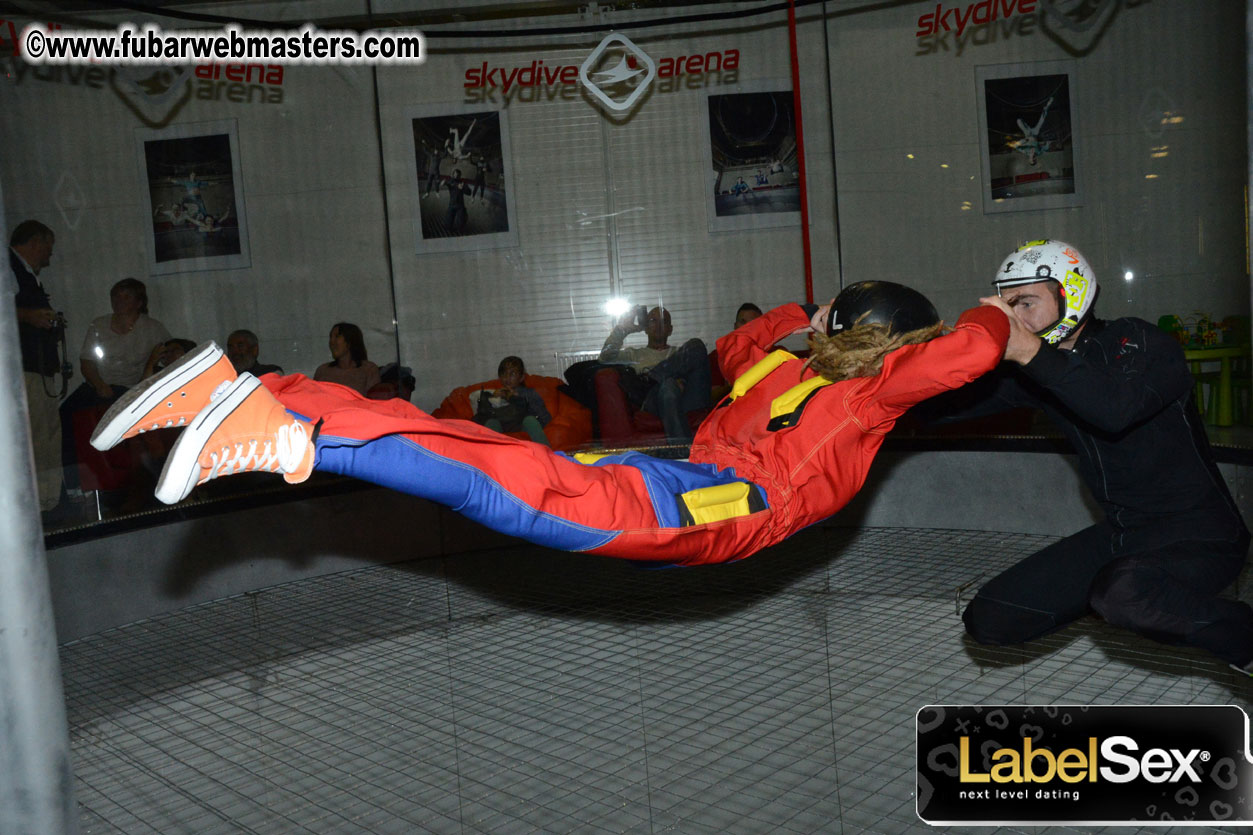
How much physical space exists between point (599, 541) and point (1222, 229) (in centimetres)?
464

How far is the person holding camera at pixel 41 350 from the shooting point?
496 cm

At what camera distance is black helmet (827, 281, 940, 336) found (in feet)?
8.52

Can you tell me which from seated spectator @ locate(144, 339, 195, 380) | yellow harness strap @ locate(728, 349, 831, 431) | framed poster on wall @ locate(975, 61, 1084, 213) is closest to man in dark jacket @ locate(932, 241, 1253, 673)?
yellow harness strap @ locate(728, 349, 831, 431)

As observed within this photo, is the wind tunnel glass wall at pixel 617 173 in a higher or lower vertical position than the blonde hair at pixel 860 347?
higher

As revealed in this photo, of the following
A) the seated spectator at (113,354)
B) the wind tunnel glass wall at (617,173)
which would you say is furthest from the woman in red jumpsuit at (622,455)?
the seated spectator at (113,354)

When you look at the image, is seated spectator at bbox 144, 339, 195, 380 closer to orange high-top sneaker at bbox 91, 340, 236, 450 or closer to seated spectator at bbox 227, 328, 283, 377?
seated spectator at bbox 227, 328, 283, 377

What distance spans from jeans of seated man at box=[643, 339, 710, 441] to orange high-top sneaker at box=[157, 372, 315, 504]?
4.03 metres

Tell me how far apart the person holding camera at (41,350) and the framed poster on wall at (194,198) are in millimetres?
600

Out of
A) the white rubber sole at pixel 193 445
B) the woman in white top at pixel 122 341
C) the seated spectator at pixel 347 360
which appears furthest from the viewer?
the seated spectator at pixel 347 360

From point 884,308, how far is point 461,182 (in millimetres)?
4133

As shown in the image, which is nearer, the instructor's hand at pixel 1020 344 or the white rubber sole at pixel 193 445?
the white rubber sole at pixel 193 445

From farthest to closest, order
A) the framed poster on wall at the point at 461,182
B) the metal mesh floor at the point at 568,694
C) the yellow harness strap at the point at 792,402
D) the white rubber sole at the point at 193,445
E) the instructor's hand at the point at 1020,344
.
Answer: the framed poster on wall at the point at 461,182 < the metal mesh floor at the point at 568,694 < the yellow harness strap at the point at 792,402 < the instructor's hand at the point at 1020,344 < the white rubber sole at the point at 193,445

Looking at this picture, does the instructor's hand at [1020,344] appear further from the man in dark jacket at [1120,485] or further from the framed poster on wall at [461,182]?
the framed poster on wall at [461,182]

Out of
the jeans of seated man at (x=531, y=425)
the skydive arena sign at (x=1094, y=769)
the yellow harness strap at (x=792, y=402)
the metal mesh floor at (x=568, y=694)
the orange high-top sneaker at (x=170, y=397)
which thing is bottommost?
the metal mesh floor at (x=568, y=694)
